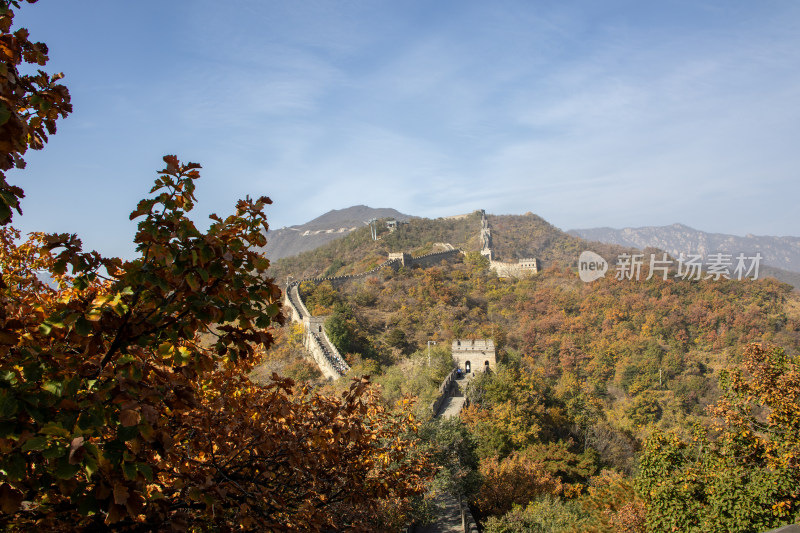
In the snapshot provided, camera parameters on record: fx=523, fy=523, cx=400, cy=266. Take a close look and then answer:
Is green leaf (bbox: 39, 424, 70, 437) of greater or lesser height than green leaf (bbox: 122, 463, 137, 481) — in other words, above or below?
above

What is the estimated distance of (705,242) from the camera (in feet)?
390

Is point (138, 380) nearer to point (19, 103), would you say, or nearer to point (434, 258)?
point (19, 103)

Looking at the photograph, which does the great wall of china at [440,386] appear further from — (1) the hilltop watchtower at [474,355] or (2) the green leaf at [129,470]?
(2) the green leaf at [129,470]

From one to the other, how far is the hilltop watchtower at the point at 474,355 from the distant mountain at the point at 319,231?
4793cm

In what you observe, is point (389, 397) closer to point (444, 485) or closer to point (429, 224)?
point (444, 485)

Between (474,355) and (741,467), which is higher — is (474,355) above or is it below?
below

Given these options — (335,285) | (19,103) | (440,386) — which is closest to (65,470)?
(19,103)

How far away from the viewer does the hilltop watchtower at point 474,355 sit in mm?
26766

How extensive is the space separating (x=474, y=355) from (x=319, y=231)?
214 feet

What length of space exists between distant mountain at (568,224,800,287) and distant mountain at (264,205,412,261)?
128 ft

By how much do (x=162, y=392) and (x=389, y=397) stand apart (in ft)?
58.9

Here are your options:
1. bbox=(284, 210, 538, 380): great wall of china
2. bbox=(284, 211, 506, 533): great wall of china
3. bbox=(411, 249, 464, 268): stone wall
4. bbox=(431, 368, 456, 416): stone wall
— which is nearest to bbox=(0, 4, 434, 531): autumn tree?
bbox=(284, 211, 506, 533): great wall of china

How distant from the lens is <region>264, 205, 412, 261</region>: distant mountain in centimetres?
8314

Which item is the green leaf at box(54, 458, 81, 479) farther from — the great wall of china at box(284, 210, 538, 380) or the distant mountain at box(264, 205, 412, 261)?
the distant mountain at box(264, 205, 412, 261)
